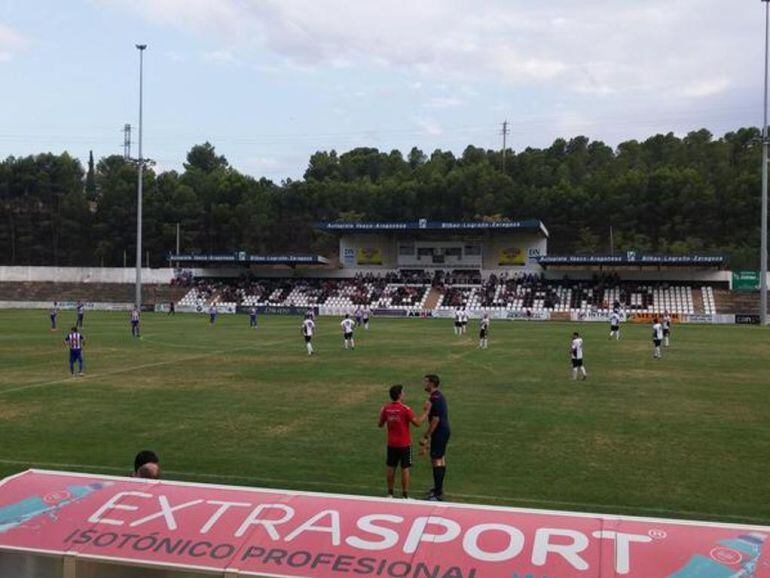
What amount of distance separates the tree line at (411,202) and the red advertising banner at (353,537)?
8673 cm

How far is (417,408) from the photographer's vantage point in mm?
18953

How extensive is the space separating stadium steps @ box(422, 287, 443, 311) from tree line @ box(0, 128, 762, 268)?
23.8 meters

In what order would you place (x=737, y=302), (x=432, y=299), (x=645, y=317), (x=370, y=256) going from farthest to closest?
1. (x=370, y=256)
2. (x=432, y=299)
3. (x=737, y=302)
4. (x=645, y=317)

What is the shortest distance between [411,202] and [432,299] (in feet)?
94.8

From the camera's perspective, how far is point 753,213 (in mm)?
85688

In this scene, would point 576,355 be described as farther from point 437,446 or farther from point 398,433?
point 398,433

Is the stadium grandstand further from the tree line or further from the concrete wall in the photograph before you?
the tree line

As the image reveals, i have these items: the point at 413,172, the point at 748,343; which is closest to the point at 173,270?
the point at 413,172

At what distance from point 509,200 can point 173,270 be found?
42442 mm

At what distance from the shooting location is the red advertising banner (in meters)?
4.87

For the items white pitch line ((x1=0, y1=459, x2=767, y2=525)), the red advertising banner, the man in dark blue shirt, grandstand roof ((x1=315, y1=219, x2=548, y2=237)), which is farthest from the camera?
grandstand roof ((x1=315, y1=219, x2=548, y2=237))

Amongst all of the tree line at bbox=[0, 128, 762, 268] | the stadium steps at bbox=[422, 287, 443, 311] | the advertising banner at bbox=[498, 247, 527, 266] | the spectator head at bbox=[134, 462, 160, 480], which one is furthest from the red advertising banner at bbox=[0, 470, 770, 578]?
the tree line at bbox=[0, 128, 762, 268]

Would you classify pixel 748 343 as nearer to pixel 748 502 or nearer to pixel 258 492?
pixel 748 502

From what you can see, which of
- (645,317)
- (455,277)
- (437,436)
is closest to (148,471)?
(437,436)
